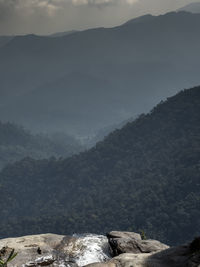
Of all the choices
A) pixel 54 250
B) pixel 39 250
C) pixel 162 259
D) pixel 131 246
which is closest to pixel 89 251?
pixel 54 250

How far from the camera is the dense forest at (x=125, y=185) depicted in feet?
244

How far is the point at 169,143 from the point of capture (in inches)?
4082

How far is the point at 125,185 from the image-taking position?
94.6 meters

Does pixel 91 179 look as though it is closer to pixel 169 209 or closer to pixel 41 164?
pixel 41 164

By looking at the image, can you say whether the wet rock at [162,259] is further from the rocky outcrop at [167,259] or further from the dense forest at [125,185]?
the dense forest at [125,185]

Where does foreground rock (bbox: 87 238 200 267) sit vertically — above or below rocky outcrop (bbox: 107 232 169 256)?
above

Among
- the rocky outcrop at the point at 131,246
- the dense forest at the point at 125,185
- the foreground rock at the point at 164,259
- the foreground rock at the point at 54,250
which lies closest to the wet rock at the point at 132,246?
the rocky outcrop at the point at 131,246

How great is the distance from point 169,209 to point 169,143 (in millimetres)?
33568

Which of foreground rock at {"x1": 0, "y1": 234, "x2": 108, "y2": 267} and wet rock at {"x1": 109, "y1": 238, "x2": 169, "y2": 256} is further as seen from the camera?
wet rock at {"x1": 109, "y1": 238, "x2": 169, "y2": 256}

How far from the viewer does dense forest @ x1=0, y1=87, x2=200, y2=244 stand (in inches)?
2928

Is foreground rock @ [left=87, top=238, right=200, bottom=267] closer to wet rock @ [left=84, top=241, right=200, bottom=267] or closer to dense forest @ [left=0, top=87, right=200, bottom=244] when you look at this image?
wet rock @ [left=84, top=241, right=200, bottom=267]

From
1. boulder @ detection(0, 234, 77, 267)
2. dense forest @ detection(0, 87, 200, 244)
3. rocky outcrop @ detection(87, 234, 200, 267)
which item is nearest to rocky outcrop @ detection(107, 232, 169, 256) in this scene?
boulder @ detection(0, 234, 77, 267)

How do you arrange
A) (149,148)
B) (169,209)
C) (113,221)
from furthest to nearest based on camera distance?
(149,148) → (113,221) → (169,209)

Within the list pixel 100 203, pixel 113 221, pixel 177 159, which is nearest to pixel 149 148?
pixel 177 159
